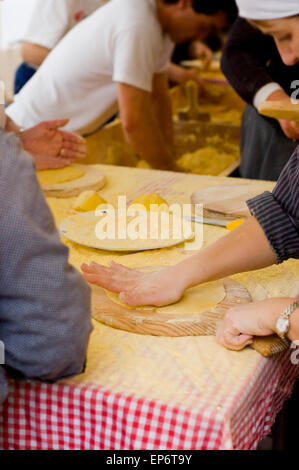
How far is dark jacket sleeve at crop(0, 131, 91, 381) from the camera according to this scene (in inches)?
31.1

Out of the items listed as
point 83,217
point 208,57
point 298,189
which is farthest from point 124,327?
point 208,57

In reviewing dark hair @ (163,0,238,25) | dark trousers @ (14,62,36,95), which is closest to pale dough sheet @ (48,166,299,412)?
dark hair @ (163,0,238,25)

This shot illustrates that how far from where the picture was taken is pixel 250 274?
126 cm

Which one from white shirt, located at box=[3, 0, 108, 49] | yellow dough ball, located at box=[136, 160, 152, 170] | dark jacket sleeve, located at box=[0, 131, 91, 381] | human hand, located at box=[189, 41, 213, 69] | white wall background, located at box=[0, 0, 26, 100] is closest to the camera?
dark jacket sleeve, located at box=[0, 131, 91, 381]

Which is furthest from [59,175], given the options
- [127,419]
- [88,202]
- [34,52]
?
[34,52]

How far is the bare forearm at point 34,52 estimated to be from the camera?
3.08 m

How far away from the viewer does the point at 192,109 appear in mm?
3453

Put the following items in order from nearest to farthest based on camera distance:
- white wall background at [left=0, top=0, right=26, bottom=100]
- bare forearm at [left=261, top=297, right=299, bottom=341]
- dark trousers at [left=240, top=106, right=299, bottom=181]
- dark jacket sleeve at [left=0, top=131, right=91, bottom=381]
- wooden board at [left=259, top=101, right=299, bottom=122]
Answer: dark jacket sleeve at [left=0, top=131, right=91, bottom=381] → bare forearm at [left=261, top=297, right=299, bottom=341] → wooden board at [left=259, top=101, right=299, bottom=122] → dark trousers at [left=240, top=106, right=299, bottom=181] → white wall background at [left=0, top=0, right=26, bottom=100]

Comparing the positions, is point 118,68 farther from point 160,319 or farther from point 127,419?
point 127,419

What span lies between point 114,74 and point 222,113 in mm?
1461

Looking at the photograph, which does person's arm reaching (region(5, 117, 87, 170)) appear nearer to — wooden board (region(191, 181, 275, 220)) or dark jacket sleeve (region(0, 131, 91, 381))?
wooden board (region(191, 181, 275, 220))

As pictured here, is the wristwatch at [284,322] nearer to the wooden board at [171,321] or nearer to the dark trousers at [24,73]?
the wooden board at [171,321]

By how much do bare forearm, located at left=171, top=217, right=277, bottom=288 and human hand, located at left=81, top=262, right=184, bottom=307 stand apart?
0.12 ft
